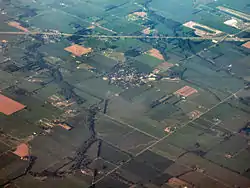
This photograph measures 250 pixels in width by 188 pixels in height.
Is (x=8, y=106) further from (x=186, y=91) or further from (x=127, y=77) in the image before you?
(x=186, y=91)

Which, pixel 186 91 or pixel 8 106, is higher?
pixel 186 91

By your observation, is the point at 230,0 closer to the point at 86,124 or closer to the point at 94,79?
the point at 94,79

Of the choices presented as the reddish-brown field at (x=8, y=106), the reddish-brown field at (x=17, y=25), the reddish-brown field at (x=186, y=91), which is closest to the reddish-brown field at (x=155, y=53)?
the reddish-brown field at (x=186, y=91)

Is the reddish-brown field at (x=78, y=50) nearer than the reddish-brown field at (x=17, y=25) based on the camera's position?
Yes

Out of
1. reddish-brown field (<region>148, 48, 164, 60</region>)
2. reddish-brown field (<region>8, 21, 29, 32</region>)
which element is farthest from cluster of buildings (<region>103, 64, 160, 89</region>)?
reddish-brown field (<region>8, 21, 29, 32</region>)

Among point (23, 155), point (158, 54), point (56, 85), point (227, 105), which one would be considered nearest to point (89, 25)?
point (158, 54)

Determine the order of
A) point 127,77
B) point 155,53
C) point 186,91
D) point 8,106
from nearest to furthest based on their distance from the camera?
point 8,106
point 186,91
point 127,77
point 155,53

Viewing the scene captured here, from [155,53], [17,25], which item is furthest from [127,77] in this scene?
[17,25]

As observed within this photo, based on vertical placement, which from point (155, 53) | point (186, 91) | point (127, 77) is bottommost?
point (127, 77)

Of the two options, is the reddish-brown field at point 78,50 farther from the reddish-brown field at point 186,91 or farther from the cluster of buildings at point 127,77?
the reddish-brown field at point 186,91
